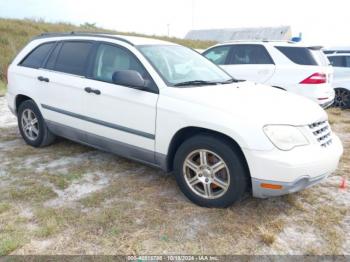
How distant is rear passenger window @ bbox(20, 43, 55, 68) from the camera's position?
5.15 meters

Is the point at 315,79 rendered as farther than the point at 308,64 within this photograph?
No

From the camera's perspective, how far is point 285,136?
10.3ft

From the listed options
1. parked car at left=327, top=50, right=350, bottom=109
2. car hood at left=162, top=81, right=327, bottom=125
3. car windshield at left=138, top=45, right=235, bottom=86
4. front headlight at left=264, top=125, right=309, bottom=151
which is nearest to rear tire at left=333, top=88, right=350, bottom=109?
parked car at left=327, top=50, right=350, bottom=109

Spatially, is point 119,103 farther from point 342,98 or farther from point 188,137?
point 342,98

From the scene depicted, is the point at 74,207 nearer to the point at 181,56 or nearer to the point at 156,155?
the point at 156,155

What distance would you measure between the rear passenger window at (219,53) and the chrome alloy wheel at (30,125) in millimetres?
4505

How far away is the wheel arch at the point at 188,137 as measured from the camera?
10.9ft

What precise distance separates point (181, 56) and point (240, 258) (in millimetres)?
2627

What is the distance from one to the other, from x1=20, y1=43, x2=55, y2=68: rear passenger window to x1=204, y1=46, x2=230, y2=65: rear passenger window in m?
4.19

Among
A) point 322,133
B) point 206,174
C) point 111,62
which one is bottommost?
point 206,174

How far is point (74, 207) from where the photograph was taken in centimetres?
357

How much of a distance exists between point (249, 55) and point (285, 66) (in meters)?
0.92

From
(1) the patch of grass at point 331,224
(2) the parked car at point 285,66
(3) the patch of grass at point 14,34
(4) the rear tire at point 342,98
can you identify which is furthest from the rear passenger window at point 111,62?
(3) the patch of grass at point 14,34

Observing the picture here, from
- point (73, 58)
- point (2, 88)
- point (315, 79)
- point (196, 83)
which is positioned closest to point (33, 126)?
point (73, 58)
